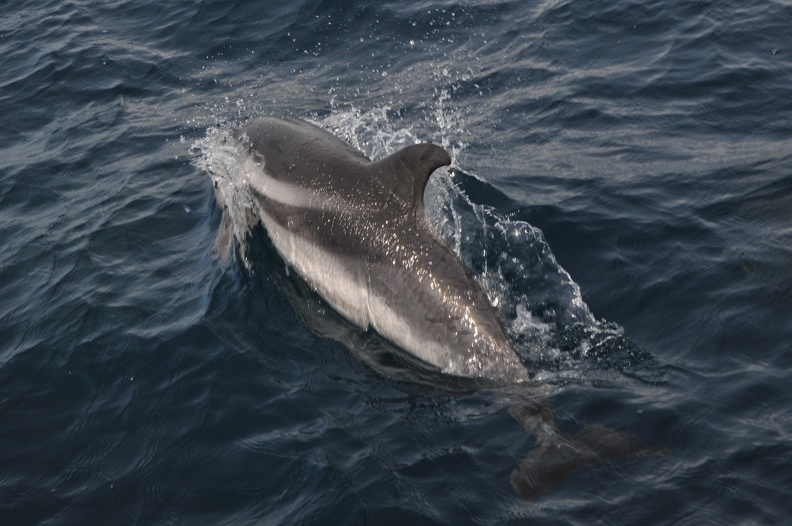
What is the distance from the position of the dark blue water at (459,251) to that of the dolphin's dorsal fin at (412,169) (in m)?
1.20

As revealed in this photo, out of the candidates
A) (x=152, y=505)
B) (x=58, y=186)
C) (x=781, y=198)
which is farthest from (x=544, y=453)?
(x=58, y=186)

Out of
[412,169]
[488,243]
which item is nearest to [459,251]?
[488,243]

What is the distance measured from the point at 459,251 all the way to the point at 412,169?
1432 millimetres

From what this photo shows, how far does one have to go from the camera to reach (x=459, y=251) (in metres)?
9.74

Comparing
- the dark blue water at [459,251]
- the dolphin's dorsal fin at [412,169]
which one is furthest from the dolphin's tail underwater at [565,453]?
the dolphin's dorsal fin at [412,169]

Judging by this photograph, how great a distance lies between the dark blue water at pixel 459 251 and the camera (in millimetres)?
7078

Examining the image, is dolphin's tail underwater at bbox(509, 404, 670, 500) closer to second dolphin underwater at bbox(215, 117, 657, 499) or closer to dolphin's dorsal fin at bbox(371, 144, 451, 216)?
second dolphin underwater at bbox(215, 117, 657, 499)

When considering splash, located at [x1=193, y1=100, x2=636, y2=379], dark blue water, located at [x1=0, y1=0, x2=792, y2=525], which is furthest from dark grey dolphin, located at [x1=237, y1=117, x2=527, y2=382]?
splash, located at [x1=193, y1=100, x2=636, y2=379]

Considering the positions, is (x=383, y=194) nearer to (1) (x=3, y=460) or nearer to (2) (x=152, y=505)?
(2) (x=152, y=505)

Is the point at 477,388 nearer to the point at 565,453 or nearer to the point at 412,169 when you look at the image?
the point at 565,453

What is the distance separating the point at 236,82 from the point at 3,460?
8812 millimetres

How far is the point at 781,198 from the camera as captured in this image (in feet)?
32.2

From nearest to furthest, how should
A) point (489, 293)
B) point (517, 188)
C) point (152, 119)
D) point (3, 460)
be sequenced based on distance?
1. point (3, 460)
2. point (489, 293)
3. point (517, 188)
4. point (152, 119)

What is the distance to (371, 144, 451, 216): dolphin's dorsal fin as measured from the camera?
333 inches
